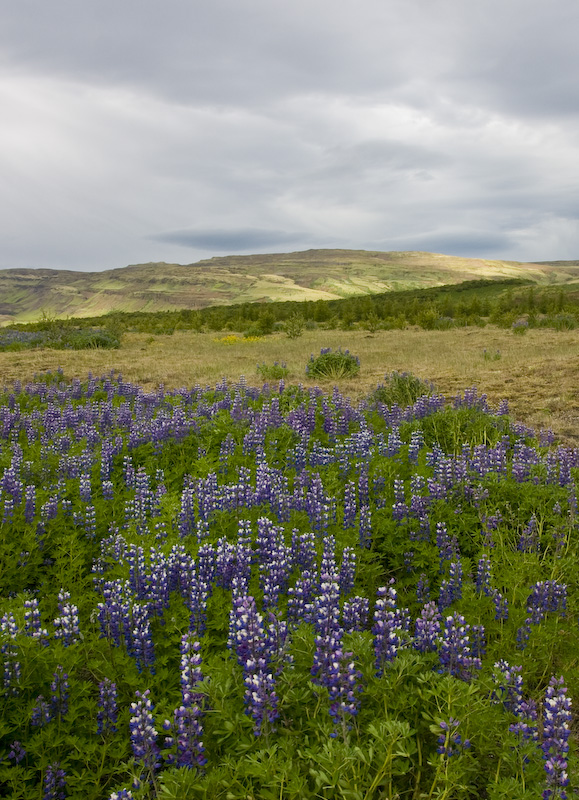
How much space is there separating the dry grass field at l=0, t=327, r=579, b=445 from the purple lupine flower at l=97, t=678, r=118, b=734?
686 centimetres

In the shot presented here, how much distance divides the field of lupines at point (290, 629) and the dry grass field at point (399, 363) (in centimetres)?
404

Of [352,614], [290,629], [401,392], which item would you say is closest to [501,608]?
[352,614]

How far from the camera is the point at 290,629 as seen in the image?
2742mm

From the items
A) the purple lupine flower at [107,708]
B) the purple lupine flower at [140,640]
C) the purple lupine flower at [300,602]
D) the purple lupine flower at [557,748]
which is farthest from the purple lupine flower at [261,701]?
the purple lupine flower at [557,748]

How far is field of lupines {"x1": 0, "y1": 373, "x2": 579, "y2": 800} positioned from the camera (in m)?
2.13

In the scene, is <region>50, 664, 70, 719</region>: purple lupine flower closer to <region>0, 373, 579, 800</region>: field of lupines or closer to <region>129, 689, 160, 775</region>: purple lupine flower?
<region>0, 373, 579, 800</region>: field of lupines

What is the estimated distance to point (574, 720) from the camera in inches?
113

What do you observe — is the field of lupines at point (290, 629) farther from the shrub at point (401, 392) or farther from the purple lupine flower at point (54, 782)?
the shrub at point (401, 392)

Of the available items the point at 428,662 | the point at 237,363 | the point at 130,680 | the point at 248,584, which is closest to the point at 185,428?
the point at 248,584

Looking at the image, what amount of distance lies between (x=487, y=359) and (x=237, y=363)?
7647 mm

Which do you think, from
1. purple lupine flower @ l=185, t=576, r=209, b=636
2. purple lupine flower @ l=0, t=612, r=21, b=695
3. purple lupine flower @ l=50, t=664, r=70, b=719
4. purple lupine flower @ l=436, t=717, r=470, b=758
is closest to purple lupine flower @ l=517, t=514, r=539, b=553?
purple lupine flower @ l=436, t=717, r=470, b=758

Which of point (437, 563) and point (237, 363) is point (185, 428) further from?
point (237, 363)

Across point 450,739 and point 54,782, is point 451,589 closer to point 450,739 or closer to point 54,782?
point 450,739

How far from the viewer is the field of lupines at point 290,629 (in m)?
2.13
